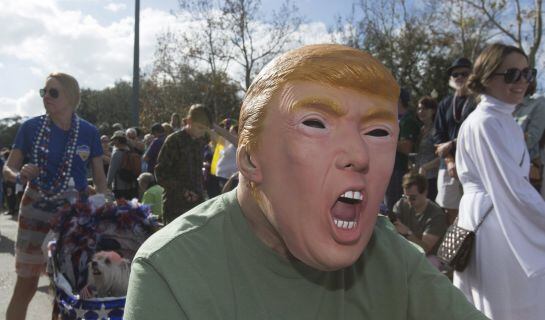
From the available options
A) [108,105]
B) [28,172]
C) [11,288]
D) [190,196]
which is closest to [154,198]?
[190,196]

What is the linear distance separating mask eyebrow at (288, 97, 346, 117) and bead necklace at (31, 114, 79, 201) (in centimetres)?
277

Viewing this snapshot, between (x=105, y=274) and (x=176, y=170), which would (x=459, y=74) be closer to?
(x=176, y=170)

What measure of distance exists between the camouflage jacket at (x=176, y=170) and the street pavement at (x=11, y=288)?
51.2 inches

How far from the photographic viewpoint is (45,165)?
354 centimetres

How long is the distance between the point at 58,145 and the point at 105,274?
3.42 feet

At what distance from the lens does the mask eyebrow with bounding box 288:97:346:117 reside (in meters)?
1.16

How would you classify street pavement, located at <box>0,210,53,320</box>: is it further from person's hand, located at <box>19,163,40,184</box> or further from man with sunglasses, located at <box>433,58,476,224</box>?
man with sunglasses, located at <box>433,58,476,224</box>

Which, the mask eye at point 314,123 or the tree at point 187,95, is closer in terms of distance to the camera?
the mask eye at point 314,123

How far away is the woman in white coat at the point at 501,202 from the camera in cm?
275

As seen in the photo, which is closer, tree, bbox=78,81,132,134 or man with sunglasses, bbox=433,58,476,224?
man with sunglasses, bbox=433,58,476,224

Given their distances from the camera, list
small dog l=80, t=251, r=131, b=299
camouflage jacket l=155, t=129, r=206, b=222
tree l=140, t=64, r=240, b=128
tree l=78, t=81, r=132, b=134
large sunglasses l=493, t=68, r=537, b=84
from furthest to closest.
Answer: tree l=78, t=81, r=132, b=134 → tree l=140, t=64, r=240, b=128 → camouflage jacket l=155, t=129, r=206, b=222 → small dog l=80, t=251, r=131, b=299 → large sunglasses l=493, t=68, r=537, b=84

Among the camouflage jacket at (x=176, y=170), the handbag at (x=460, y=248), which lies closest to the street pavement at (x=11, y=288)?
the camouflage jacket at (x=176, y=170)

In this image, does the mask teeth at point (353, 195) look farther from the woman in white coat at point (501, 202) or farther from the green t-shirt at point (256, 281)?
the woman in white coat at point (501, 202)

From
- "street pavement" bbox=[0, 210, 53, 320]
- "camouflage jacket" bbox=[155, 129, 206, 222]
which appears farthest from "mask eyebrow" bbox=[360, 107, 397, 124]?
"street pavement" bbox=[0, 210, 53, 320]
